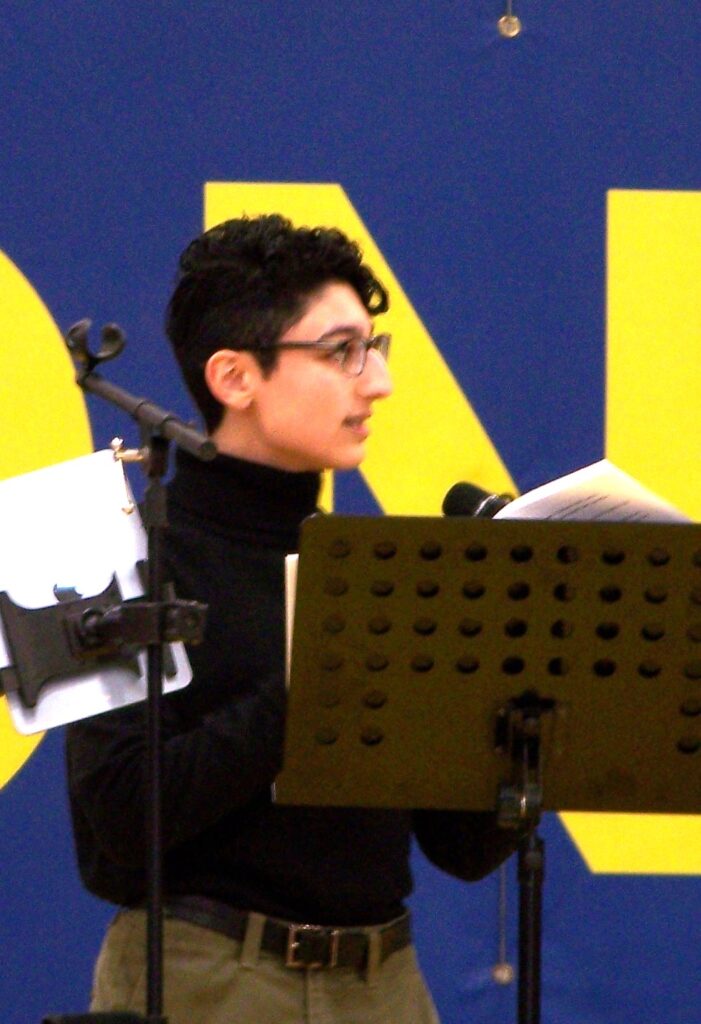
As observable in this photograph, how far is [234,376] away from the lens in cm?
170

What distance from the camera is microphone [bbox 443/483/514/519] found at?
158cm

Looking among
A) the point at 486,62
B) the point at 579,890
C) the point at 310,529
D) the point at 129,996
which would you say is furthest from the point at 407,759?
the point at 486,62

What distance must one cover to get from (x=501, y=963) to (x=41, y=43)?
4.90 feet

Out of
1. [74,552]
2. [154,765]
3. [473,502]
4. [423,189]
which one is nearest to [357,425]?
[473,502]

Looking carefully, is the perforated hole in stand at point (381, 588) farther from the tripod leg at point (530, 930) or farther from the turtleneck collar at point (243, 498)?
the turtleneck collar at point (243, 498)

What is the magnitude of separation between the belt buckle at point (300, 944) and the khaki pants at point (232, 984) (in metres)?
0.01

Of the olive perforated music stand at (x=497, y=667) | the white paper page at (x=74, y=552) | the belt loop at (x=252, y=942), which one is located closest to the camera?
the olive perforated music stand at (x=497, y=667)

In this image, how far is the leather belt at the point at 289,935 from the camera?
5.02 feet

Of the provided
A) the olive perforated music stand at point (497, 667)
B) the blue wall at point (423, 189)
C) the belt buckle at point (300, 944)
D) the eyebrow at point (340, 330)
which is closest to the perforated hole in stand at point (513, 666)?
the olive perforated music stand at point (497, 667)

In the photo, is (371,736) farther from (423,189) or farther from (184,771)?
(423,189)

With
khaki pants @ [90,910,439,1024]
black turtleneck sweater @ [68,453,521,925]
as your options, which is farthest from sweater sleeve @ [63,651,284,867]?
khaki pants @ [90,910,439,1024]

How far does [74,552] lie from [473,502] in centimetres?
42

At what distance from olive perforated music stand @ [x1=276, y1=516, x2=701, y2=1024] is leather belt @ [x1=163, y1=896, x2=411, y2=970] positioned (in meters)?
0.26

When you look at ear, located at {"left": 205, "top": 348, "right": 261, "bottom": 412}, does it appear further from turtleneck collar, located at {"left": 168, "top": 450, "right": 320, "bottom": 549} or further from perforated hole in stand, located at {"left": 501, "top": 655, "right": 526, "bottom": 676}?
perforated hole in stand, located at {"left": 501, "top": 655, "right": 526, "bottom": 676}
